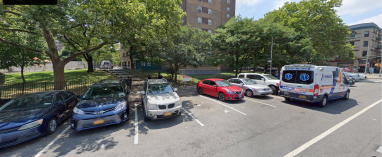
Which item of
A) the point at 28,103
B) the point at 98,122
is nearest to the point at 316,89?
the point at 98,122

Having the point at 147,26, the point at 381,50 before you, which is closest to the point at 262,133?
the point at 147,26

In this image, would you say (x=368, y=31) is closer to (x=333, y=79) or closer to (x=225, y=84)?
(x=333, y=79)

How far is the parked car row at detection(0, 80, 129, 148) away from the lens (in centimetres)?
396

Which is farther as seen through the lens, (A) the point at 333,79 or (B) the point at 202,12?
(B) the point at 202,12

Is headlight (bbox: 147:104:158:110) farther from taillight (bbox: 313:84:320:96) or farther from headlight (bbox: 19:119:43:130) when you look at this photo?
taillight (bbox: 313:84:320:96)

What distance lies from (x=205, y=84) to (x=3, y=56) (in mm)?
16183

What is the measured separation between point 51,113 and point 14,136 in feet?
3.43

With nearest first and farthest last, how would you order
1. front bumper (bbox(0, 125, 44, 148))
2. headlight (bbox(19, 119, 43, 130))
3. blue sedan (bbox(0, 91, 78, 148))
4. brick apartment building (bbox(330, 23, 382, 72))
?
front bumper (bbox(0, 125, 44, 148))
blue sedan (bbox(0, 91, 78, 148))
headlight (bbox(19, 119, 43, 130))
brick apartment building (bbox(330, 23, 382, 72))

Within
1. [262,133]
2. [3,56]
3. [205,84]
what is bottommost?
[262,133]

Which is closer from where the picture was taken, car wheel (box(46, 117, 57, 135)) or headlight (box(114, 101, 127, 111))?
car wheel (box(46, 117, 57, 135))

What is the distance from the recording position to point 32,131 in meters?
4.14

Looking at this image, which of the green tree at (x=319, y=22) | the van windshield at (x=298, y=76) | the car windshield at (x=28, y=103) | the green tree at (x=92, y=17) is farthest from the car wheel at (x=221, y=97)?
the green tree at (x=319, y=22)

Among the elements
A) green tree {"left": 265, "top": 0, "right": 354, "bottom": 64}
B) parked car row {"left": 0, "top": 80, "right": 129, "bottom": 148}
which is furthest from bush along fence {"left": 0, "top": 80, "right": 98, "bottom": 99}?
green tree {"left": 265, "top": 0, "right": 354, "bottom": 64}

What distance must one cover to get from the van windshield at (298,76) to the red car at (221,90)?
2.74m
